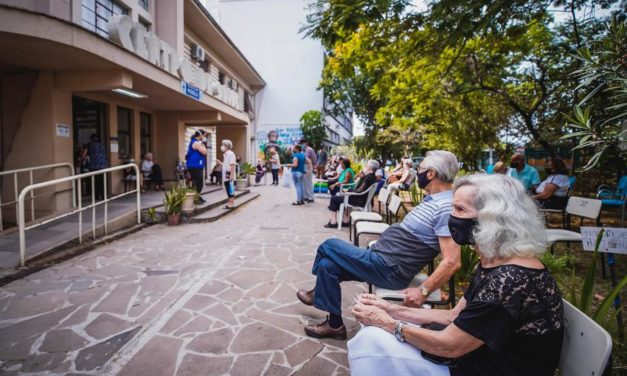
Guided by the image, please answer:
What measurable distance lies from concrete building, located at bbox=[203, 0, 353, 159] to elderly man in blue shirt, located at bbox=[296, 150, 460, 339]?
25235mm

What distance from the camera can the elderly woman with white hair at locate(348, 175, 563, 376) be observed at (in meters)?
1.30

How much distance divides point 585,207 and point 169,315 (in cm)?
506

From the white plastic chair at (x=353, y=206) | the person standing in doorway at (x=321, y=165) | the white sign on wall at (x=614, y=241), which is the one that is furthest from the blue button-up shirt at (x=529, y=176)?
the person standing in doorway at (x=321, y=165)

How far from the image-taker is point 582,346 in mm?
1324

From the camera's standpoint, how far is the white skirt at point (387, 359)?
1.50 meters

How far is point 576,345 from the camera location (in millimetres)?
1368

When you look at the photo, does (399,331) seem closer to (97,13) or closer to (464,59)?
(464,59)

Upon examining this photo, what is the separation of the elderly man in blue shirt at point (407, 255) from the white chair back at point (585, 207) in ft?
8.84

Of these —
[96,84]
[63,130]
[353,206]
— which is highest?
[96,84]

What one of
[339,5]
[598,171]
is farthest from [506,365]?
[598,171]

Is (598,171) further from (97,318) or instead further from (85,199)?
(85,199)

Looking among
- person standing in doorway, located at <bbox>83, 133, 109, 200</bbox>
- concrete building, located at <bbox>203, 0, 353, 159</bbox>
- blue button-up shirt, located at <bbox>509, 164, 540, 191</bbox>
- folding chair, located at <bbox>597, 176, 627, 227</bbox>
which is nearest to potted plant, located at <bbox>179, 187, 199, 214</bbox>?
person standing in doorway, located at <bbox>83, 133, 109, 200</bbox>

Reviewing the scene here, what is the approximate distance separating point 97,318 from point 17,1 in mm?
5992

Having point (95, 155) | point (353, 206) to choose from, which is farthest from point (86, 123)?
point (353, 206)
